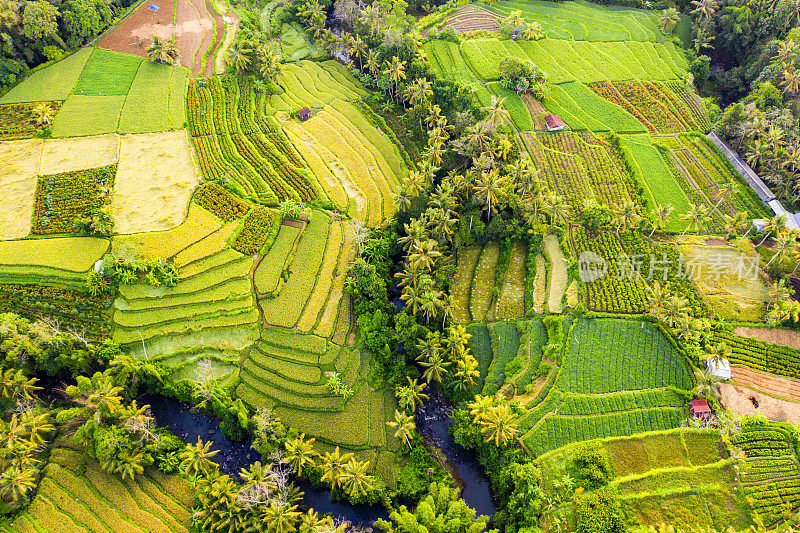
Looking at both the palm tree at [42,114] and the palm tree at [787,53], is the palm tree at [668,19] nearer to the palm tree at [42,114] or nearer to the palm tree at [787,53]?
the palm tree at [787,53]

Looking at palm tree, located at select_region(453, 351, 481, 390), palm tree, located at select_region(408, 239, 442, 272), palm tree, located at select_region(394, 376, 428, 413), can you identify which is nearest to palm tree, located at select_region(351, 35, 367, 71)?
palm tree, located at select_region(408, 239, 442, 272)

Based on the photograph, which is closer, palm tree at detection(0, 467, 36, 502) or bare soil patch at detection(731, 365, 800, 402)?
palm tree at detection(0, 467, 36, 502)

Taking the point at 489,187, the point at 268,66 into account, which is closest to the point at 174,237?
the point at 268,66

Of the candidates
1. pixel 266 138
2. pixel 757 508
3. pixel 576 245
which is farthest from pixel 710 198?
pixel 266 138

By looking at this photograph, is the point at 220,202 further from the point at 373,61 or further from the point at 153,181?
the point at 373,61

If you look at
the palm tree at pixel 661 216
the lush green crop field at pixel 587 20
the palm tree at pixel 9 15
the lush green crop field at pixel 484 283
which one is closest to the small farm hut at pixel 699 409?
the lush green crop field at pixel 484 283

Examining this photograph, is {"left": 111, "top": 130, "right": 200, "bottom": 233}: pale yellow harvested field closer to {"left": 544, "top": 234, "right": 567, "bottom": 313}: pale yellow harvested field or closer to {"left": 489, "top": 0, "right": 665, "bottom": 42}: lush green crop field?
{"left": 544, "top": 234, "right": 567, "bottom": 313}: pale yellow harvested field

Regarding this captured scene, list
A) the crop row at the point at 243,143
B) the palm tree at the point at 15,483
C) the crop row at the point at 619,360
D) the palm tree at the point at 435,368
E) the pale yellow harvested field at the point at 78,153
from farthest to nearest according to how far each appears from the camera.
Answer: the crop row at the point at 243,143 < the pale yellow harvested field at the point at 78,153 < the crop row at the point at 619,360 < the palm tree at the point at 435,368 < the palm tree at the point at 15,483
